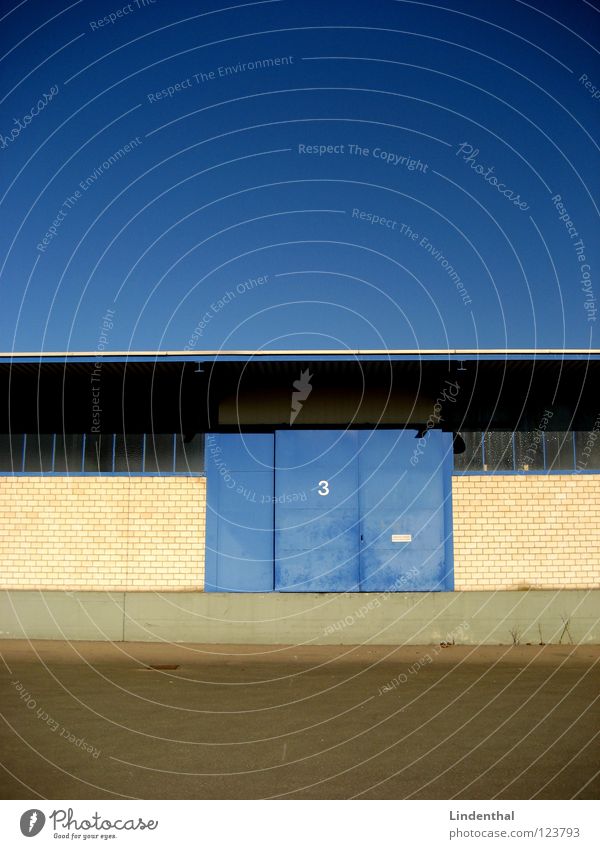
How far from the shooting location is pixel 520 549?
1497 centimetres

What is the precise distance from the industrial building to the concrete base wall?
0.09ft

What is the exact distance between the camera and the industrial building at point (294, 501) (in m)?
14.5

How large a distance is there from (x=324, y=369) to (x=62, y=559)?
19.1ft

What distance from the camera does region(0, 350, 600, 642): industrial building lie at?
572 inches

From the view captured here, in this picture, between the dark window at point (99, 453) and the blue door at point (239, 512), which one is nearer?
the blue door at point (239, 512)

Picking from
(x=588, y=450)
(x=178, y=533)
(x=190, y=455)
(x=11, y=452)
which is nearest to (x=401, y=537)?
(x=588, y=450)

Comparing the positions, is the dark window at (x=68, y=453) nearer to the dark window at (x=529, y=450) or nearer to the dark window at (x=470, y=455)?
the dark window at (x=470, y=455)

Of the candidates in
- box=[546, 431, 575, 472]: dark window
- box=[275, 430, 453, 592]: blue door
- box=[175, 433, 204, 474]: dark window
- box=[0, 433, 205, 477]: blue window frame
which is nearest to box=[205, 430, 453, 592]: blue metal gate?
box=[275, 430, 453, 592]: blue door

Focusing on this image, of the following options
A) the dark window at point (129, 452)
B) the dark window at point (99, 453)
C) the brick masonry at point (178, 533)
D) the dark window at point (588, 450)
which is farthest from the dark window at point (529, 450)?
the dark window at point (99, 453)

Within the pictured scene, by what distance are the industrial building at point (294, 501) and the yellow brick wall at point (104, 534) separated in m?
0.03

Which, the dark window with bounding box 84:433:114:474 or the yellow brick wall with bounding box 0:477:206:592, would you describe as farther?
the dark window with bounding box 84:433:114:474

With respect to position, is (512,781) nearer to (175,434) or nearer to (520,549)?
(520,549)

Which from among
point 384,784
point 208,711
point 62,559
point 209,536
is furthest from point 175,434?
point 384,784

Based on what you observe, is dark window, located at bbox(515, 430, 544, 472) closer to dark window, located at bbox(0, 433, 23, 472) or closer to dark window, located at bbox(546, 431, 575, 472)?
dark window, located at bbox(546, 431, 575, 472)
